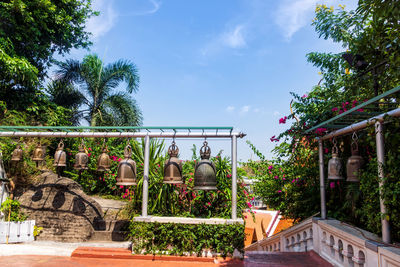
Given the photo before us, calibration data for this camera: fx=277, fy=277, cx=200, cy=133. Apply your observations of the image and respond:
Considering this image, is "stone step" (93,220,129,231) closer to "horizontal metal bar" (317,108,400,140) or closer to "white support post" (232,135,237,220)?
"white support post" (232,135,237,220)

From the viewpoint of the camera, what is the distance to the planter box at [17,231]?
609 centimetres

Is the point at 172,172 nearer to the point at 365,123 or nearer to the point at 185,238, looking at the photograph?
the point at 185,238

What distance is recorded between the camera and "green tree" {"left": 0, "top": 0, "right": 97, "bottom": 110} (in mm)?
11062

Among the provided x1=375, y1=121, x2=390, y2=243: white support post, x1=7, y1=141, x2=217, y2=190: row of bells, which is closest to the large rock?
x1=7, y1=141, x2=217, y2=190: row of bells

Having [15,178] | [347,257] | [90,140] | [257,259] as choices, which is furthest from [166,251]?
[90,140]

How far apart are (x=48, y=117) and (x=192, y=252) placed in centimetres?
1044

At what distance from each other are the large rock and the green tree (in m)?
5.89

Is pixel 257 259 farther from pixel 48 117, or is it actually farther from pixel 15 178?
pixel 48 117

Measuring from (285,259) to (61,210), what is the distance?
Answer: 556 centimetres

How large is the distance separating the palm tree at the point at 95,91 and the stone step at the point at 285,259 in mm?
10829

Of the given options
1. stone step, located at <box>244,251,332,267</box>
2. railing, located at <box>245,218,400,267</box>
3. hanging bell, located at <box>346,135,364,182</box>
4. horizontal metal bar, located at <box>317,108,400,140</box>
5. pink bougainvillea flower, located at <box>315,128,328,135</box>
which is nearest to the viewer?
railing, located at <box>245,218,400,267</box>

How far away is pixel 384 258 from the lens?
309cm

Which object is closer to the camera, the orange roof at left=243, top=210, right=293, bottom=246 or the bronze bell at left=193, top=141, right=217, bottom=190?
the bronze bell at left=193, top=141, right=217, bottom=190

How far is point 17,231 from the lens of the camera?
6297 mm
